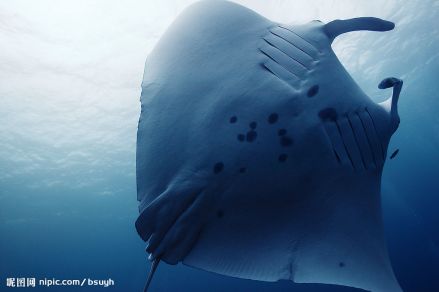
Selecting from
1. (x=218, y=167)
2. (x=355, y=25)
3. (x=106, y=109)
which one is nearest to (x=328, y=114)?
(x=355, y=25)

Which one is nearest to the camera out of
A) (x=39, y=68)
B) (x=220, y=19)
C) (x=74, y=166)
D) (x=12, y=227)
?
(x=220, y=19)

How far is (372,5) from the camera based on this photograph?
11.4m

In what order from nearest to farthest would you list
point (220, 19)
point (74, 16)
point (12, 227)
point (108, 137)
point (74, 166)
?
point (220, 19) < point (74, 16) < point (108, 137) < point (74, 166) < point (12, 227)

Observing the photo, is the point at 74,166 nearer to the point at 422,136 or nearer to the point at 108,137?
the point at 108,137

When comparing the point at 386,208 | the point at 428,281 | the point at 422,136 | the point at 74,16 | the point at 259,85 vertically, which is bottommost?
the point at 386,208

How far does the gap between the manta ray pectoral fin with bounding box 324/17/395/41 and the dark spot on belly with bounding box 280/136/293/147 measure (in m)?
0.78

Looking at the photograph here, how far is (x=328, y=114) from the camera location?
1930 millimetres

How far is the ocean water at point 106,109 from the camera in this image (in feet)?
31.7

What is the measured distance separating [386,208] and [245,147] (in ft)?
123

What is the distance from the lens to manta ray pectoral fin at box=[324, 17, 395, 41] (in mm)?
1998

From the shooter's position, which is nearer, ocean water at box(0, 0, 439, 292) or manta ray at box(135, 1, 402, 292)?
manta ray at box(135, 1, 402, 292)

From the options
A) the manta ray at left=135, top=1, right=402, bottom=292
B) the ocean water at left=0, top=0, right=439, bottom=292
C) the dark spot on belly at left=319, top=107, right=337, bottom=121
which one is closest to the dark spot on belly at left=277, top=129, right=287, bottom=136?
the manta ray at left=135, top=1, right=402, bottom=292

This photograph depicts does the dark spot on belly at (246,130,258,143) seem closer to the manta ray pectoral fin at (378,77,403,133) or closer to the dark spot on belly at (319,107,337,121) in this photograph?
the dark spot on belly at (319,107,337,121)

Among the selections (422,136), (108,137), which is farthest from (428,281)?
(108,137)
